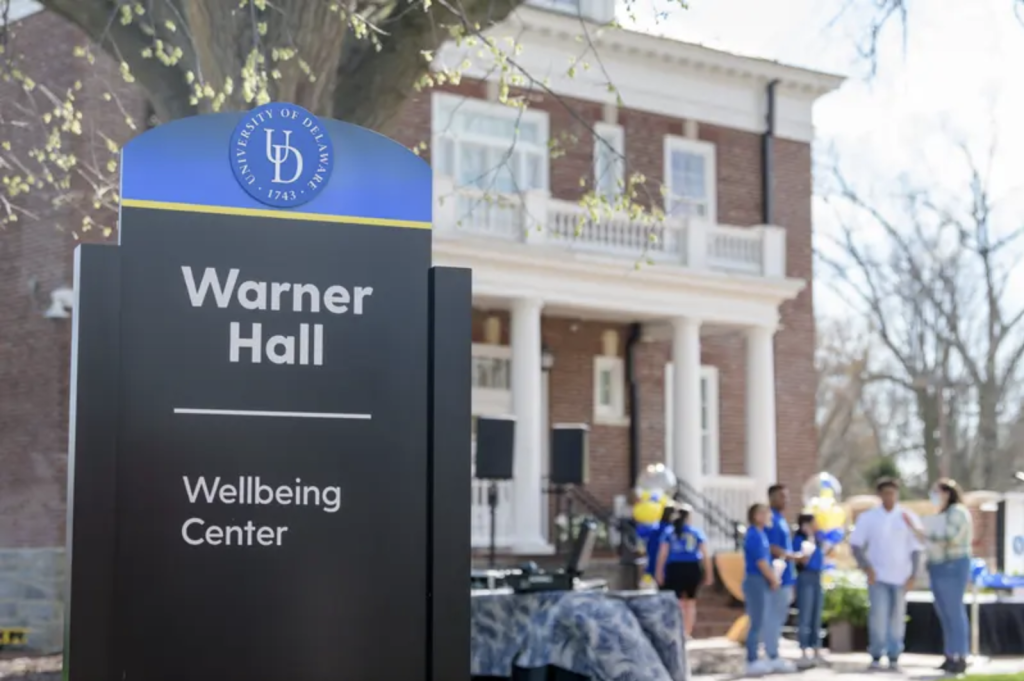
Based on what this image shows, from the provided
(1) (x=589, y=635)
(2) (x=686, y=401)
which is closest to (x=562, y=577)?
(1) (x=589, y=635)

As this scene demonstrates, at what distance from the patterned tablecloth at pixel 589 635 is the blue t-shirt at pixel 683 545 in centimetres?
437

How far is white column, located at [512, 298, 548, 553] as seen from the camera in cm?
2209

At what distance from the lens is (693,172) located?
2611 cm

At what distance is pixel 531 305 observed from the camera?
22.4 meters

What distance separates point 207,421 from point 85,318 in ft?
1.75

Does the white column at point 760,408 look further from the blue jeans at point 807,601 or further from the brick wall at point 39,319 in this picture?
the brick wall at point 39,319

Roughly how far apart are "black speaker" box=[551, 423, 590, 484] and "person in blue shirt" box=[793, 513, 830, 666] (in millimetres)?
3157

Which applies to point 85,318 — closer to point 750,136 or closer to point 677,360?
point 677,360


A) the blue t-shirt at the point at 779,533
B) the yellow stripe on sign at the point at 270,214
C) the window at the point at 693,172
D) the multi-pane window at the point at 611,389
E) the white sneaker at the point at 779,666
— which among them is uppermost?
the window at the point at 693,172

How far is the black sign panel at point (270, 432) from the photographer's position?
18.0 ft

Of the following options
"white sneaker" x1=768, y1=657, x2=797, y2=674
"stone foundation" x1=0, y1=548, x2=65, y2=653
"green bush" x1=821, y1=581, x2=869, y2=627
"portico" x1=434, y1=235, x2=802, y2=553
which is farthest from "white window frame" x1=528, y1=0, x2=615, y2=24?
"white sneaker" x1=768, y1=657, x2=797, y2=674

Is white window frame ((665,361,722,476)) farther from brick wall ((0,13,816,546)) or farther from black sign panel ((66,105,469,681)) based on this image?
black sign panel ((66,105,469,681))

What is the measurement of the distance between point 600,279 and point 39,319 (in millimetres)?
7671

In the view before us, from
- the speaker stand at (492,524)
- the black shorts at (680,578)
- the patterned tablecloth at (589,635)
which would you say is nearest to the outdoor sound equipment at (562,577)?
the patterned tablecloth at (589,635)
